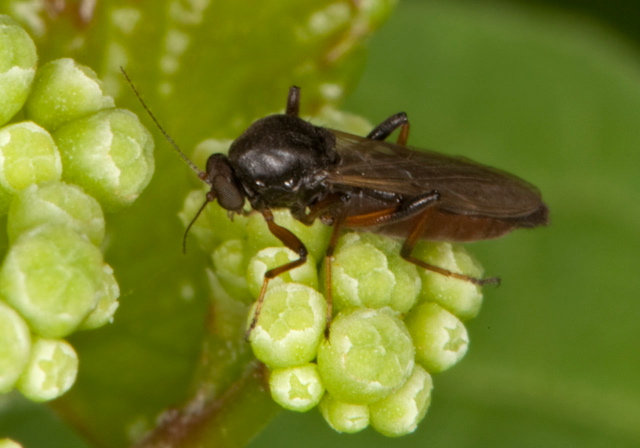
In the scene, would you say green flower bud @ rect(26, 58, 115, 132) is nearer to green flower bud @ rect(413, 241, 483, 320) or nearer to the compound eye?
the compound eye

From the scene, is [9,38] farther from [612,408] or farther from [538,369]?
[612,408]

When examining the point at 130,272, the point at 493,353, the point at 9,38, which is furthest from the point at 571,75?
the point at 9,38

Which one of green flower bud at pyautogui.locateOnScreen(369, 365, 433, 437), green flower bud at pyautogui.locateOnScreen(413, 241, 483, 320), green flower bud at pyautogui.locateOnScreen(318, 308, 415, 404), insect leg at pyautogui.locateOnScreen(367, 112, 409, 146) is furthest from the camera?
insect leg at pyautogui.locateOnScreen(367, 112, 409, 146)

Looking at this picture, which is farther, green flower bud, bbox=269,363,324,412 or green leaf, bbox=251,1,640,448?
green leaf, bbox=251,1,640,448

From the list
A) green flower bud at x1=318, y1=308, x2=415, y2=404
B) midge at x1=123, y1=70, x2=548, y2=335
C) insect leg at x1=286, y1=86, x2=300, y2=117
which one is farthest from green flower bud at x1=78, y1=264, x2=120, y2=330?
insect leg at x1=286, y1=86, x2=300, y2=117

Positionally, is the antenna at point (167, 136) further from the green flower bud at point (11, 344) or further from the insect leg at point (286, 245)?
the green flower bud at point (11, 344)

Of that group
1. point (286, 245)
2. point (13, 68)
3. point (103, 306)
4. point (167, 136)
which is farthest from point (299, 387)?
point (167, 136)

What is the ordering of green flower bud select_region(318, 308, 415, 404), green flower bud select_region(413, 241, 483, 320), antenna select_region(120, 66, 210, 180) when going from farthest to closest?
antenna select_region(120, 66, 210, 180) < green flower bud select_region(413, 241, 483, 320) < green flower bud select_region(318, 308, 415, 404)

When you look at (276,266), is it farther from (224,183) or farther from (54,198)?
(224,183)
